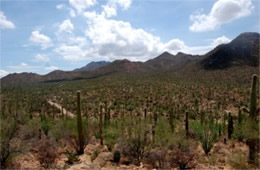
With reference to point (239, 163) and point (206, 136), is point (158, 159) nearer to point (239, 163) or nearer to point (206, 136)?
point (239, 163)

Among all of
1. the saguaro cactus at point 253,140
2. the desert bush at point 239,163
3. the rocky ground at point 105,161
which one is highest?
the saguaro cactus at point 253,140

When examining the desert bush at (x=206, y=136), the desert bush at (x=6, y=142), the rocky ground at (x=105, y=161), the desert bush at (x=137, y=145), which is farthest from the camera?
the desert bush at (x=206, y=136)

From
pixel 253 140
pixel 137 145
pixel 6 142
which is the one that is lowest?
pixel 137 145

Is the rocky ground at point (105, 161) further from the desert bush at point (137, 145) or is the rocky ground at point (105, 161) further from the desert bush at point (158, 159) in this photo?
the desert bush at point (137, 145)

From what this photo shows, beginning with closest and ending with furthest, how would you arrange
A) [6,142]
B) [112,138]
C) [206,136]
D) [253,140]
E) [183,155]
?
[6,142], [253,140], [183,155], [206,136], [112,138]

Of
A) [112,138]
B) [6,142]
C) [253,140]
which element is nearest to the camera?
[6,142]

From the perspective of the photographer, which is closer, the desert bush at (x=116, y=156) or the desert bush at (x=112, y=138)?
the desert bush at (x=116, y=156)

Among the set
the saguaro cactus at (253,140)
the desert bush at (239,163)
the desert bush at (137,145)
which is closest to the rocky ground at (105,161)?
the desert bush at (239,163)

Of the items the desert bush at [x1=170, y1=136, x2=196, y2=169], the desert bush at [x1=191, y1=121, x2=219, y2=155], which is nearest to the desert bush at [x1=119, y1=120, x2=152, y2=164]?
the desert bush at [x1=170, y1=136, x2=196, y2=169]

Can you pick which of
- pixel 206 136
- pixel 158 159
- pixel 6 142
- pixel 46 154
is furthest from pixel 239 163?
pixel 6 142

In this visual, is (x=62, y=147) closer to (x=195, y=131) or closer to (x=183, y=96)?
(x=195, y=131)

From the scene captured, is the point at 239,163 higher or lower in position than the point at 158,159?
higher

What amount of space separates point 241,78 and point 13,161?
52.7 meters

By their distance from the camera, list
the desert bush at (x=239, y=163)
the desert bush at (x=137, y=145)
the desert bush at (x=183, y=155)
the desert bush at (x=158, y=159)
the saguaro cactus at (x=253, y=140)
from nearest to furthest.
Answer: the desert bush at (x=239, y=163), the saguaro cactus at (x=253, y=140), the desert bush at (x=158, y=159), the desert bush at (x=183, y=155), the desert bush at (x=137, y=145)
